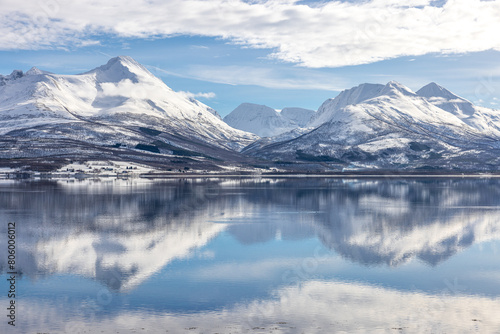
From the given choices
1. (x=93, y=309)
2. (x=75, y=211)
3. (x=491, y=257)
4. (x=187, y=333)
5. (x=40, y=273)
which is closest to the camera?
(x=187, y=333)

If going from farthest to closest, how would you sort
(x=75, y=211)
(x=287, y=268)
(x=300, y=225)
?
(x=75, y=211) < (x=300, y=225) < (x=287, y=268)

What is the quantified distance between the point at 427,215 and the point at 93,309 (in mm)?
71210

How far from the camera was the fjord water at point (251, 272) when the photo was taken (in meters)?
33.7

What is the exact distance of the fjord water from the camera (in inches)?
1325

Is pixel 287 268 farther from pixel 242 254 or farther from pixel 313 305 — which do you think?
pixel 313 305

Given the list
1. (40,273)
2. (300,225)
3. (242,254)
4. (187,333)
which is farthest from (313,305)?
(300,225)

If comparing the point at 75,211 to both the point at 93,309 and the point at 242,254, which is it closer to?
the point at 242,254

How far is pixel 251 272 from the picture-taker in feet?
158

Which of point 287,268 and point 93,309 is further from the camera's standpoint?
point 287,268

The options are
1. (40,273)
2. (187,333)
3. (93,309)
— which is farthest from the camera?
(40,273)

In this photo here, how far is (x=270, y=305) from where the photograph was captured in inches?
1464

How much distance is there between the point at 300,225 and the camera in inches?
3135

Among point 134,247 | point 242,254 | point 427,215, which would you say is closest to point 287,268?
point 242,254

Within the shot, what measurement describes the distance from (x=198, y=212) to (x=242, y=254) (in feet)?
123
